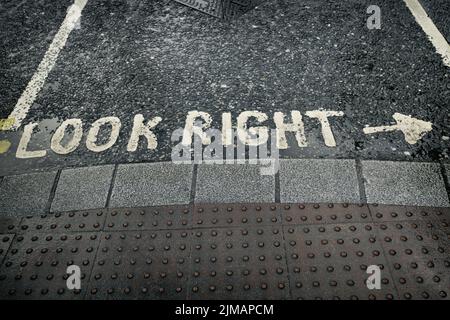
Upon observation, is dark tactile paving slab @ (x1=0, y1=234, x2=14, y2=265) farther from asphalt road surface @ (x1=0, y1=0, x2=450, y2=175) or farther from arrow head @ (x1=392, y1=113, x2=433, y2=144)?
arrow head @ (x1=392, y1=113, x2=433, y2=144)

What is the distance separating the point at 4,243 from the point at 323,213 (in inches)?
88.8

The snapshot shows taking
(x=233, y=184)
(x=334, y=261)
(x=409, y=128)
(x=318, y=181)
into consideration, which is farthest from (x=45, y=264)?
(x=409, y=128)

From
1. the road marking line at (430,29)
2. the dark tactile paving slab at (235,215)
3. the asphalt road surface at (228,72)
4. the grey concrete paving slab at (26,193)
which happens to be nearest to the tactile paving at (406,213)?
the asphalt road surface at (228,72)

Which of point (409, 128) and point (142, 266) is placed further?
point (409, 128)

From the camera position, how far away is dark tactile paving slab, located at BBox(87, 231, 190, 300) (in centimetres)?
253

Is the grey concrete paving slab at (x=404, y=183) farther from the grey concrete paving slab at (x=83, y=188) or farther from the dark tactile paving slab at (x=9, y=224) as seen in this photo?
the dark tactile paving slab at (x=9, y=224)

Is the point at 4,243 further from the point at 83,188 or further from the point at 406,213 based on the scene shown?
the point at 406,213

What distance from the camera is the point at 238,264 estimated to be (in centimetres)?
263

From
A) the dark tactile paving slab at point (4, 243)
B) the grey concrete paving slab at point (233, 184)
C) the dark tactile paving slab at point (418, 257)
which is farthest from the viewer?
the grey concrete paving slab at point (233, 184)

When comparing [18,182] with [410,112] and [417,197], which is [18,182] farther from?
[410,112]

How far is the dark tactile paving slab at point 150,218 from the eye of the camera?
9.41ft

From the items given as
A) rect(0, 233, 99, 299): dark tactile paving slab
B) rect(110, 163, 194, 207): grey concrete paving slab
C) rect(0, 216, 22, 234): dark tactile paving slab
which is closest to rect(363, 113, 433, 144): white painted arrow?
rect(110, 163, 194, 207): grey concrete paving slab

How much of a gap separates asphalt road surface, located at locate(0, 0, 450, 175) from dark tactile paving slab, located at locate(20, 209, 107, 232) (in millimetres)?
537

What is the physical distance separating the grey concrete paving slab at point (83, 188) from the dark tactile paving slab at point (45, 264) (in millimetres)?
266
